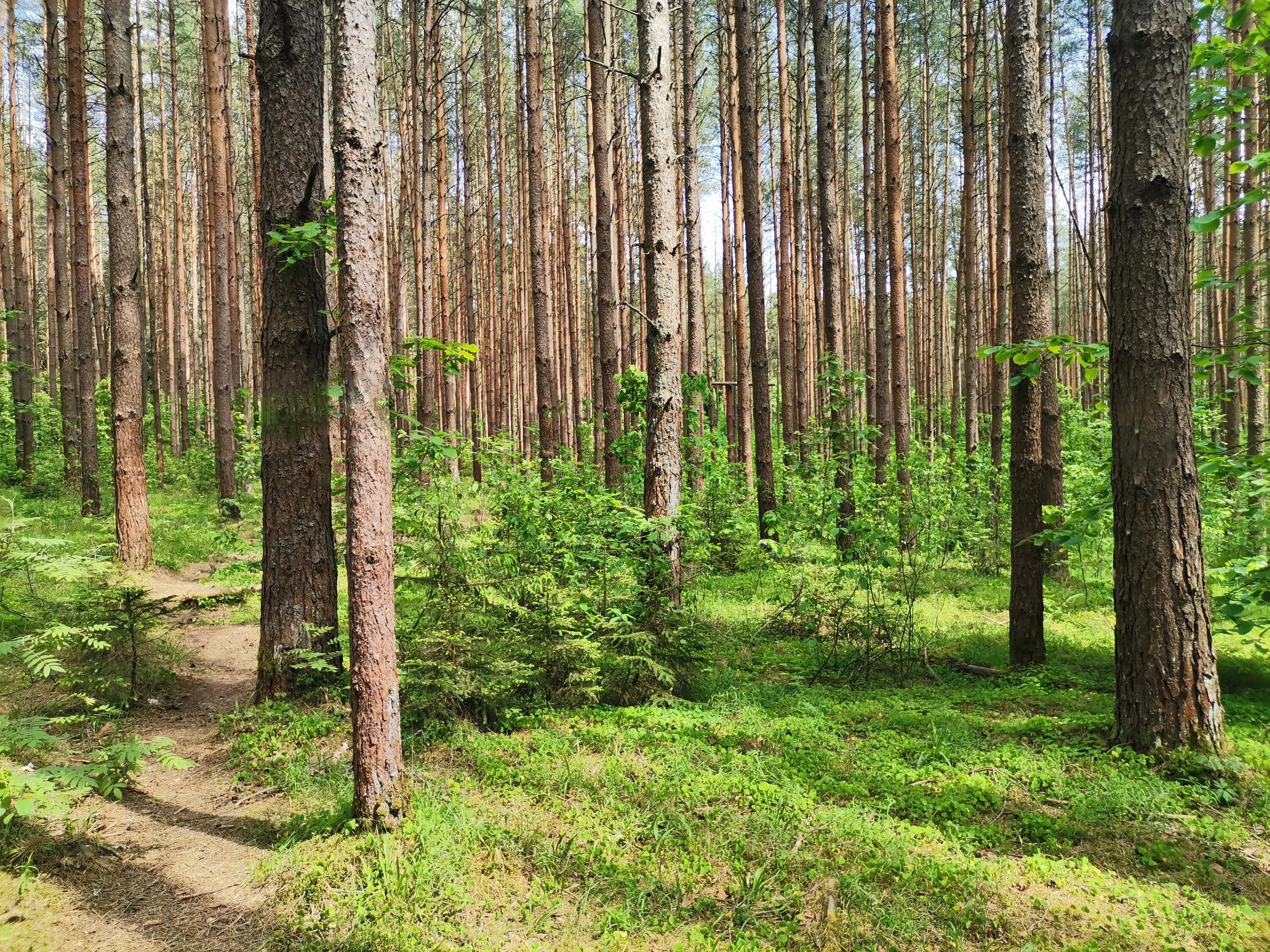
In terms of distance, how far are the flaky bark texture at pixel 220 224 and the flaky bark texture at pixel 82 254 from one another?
185cm

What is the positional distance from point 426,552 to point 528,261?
2361 centimetres

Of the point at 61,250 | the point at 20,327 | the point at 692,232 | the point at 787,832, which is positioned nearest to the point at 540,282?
the point at 692,232

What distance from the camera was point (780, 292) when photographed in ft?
46.3

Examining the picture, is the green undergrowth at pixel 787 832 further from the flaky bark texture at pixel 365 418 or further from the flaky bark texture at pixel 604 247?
the flaky bark texture at pixel 604 247

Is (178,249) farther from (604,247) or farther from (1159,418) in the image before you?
(1159,418)

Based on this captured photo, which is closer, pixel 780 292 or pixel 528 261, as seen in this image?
pixel 780 292

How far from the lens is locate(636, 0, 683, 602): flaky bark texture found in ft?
20.5

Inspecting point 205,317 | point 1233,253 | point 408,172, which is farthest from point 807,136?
point 205,317

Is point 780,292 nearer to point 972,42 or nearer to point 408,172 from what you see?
point 972,42

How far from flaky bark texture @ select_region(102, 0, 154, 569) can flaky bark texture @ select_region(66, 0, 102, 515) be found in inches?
81.3

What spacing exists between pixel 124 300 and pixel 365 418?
787 cm

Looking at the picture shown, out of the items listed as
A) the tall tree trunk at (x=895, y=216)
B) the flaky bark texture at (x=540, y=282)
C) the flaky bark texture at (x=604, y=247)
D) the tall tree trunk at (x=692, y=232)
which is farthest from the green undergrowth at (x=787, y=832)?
the flaky bark texture at (x=540, y=282)

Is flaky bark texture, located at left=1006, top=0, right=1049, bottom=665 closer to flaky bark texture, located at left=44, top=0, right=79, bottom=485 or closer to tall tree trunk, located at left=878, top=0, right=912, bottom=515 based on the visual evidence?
tall tree trunk, located at left=878, top=0, right=912, bottom=515

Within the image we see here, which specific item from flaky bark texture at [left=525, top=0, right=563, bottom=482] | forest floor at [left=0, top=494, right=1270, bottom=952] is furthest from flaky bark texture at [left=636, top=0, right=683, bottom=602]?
flaky bark texture at [left=525, top=0, right=563, bottom=482]
